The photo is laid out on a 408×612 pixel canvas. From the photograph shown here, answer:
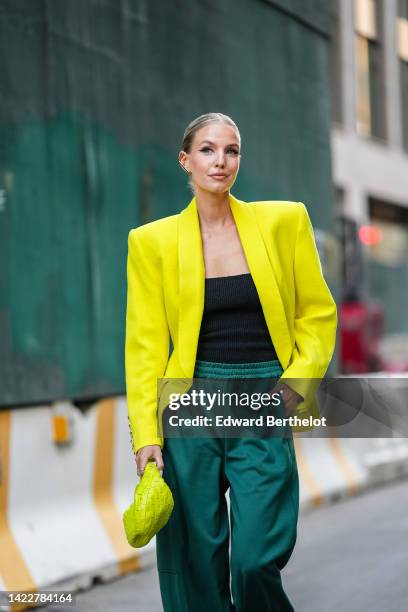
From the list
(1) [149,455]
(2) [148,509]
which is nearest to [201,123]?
(1) [149,455]

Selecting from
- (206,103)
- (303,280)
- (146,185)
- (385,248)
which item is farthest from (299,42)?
(385,248)

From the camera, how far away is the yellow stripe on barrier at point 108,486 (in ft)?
22.2

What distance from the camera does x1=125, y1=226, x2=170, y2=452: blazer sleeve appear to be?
383 centimetres

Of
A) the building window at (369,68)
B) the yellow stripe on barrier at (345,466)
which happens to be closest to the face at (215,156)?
the yellow stripe on barrier at (345,466)

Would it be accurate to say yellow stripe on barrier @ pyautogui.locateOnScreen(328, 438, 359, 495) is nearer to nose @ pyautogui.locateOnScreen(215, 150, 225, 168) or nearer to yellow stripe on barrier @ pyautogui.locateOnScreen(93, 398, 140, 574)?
yellow stripe on barrier @ pyautogui.locateOnScreen(93, 398, 140, 574)

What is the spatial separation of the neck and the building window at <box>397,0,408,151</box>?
20.4 metres

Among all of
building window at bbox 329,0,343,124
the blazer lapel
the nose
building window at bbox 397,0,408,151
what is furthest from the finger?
building window at bbox 397,0,408,151

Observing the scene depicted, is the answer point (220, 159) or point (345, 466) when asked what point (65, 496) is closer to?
point (220, 159)

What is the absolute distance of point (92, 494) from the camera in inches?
270

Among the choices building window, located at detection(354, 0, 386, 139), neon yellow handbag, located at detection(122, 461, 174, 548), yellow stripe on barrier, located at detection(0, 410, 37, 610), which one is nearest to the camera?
neon yellow handbag, located at detection(122, 461, 174, 548)

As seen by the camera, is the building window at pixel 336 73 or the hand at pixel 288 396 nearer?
the hand at pixel 288 396

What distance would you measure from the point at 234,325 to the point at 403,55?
23041 mm

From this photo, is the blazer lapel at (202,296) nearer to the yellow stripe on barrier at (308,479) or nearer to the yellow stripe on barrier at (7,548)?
the yellow stripe on barrier at (7,548)

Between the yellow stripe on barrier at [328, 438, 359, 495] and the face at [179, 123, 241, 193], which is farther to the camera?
the yellow stripe on barrier at [328, 438, 359, 495]
